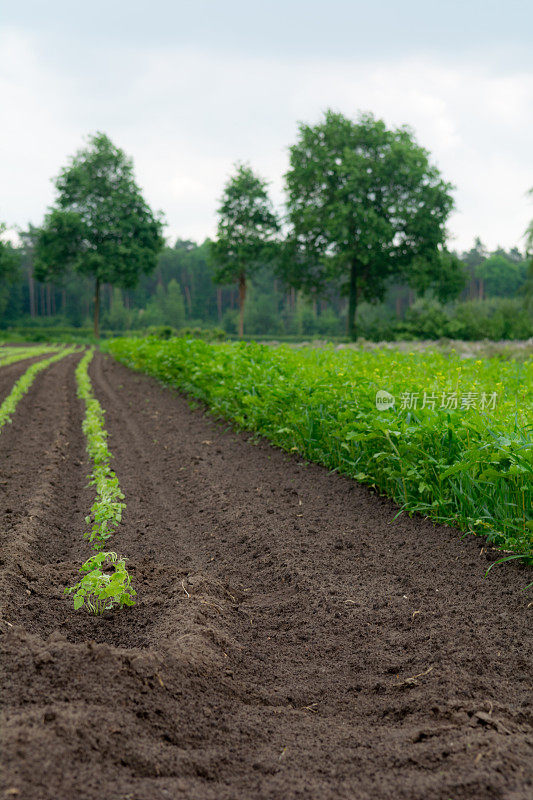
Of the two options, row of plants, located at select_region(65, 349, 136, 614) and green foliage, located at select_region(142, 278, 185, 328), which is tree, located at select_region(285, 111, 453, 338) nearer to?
row of plants, located at select_region(65, 349, 136, 614)

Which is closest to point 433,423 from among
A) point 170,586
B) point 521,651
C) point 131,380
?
point 521,651

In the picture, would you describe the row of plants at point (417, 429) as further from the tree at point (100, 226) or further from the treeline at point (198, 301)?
the treeline at point (198, 301)

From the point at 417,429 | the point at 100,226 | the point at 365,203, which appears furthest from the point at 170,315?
the point at 417,429

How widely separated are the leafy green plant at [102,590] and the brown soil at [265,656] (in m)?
0.09

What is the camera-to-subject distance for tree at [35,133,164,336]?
42.2 m

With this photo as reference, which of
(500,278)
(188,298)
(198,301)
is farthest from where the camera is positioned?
(198,301)

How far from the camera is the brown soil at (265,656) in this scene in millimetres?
2068

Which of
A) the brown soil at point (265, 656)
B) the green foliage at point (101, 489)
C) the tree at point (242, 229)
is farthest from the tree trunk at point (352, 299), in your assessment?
the brown soil at point (265, 656)

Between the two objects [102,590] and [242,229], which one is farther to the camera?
[242,229]

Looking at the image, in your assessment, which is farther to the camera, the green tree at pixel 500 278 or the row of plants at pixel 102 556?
the green tree at pixel 500 278

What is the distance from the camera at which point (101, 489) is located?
197 inches

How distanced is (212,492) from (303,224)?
31921mm

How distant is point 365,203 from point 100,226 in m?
20.7

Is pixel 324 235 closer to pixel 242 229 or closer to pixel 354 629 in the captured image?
pixel 242 229
